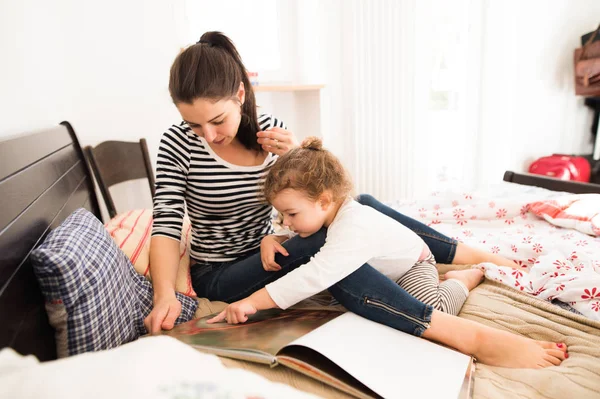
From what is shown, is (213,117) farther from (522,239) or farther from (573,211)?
(573,211)

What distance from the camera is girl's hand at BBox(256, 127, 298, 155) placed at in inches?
42.1

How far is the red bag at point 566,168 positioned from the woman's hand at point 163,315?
2.56m

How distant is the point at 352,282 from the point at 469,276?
1.42 feet

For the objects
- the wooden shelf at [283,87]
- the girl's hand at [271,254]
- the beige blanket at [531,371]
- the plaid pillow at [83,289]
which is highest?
the wooden shelf at [283,87]

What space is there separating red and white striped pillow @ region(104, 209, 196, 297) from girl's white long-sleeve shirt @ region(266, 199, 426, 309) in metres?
0.30

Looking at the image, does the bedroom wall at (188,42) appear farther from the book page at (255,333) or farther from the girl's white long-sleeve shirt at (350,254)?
the girl's white long-sleeve shirt at (350,254)

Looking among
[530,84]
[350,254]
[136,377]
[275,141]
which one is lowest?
[350,254]

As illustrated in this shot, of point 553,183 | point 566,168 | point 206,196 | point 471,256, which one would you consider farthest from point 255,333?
point 566,168

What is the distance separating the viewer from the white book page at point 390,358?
636 mm

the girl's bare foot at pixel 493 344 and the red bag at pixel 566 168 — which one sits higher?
the girl's bare foot at pixel 493 344

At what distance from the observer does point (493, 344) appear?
77cm

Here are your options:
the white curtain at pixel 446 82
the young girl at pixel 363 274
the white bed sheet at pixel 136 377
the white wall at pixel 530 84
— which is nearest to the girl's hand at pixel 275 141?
the young girl at pixel 363 274

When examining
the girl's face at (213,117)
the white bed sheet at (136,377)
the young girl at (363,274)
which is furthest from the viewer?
the girl's face at (213,117)

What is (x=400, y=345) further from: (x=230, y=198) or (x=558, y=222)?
Result: (x=558, y=222)
